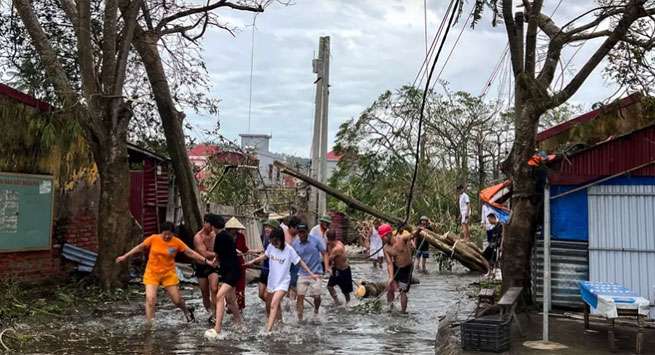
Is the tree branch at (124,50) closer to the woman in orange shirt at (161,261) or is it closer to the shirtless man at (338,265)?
the woman in orange shirt at (161,261)

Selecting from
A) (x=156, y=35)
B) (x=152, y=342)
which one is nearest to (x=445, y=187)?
(x=156, y=35)

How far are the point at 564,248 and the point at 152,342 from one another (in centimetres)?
640

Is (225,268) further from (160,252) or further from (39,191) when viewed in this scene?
(39,191)

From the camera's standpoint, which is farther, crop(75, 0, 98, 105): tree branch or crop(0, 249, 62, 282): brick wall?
crop(75, 0, 98, 105): tree branch

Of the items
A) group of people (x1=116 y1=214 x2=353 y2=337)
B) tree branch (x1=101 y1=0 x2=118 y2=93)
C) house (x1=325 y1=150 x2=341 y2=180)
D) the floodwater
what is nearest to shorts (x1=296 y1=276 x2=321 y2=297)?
group of people (x1=116 y1=214 x2=353 y2=337)

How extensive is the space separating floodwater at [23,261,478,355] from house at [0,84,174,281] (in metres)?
2.54

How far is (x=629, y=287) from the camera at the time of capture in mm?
10188

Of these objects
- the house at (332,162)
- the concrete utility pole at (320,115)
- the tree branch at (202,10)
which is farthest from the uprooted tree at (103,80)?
the house at (332,162)

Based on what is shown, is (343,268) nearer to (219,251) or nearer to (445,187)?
(219,251)

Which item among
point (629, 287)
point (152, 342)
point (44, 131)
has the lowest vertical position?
point (152, 342)

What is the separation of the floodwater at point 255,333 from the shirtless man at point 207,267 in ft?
1.62

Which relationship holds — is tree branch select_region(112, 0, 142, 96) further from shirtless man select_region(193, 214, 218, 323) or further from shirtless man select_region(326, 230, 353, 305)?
shirtless man select_region(326, 230, 353, 305)

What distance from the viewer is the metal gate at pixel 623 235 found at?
10.1 m

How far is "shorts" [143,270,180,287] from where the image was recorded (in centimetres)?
1038
